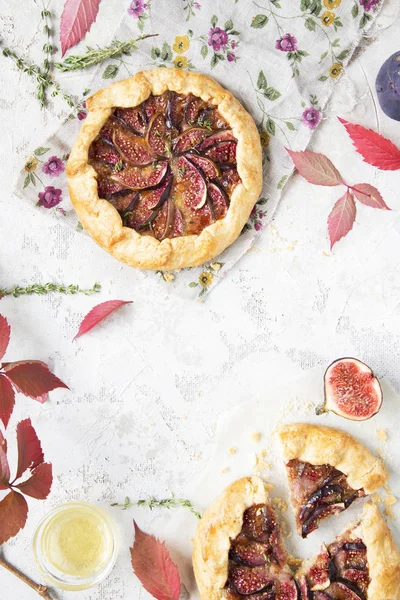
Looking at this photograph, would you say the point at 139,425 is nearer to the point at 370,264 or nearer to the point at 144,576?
the point at 144,576

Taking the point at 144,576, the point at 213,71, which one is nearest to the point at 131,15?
the point at 213,71

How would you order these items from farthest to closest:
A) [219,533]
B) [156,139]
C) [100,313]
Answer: [100,313]
[156,139]
[219,533]

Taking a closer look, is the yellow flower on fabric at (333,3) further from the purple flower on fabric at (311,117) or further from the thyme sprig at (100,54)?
the thyme sprig at (100,54)

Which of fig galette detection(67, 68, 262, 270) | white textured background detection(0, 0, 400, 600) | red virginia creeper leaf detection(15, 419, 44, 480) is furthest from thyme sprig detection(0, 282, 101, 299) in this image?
red virginia creeper leaf detection(15, 419, 44, 480)

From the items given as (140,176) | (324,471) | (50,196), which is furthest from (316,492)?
(50,196)

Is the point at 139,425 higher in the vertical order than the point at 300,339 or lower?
lower

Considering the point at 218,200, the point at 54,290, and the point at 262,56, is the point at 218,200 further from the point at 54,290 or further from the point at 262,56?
the point at 54,290
